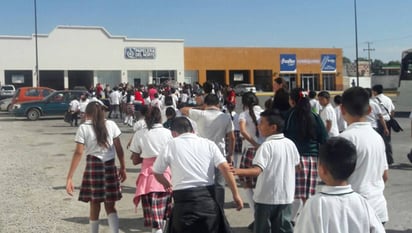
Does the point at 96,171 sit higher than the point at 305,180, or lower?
higher

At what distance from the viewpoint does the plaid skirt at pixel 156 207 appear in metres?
5.61

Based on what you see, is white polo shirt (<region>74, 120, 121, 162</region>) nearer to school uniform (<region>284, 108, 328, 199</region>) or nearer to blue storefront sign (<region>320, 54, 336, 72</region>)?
school uniform (<region>284, 108, 328, 199</region>)

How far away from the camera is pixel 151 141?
19.1 feet

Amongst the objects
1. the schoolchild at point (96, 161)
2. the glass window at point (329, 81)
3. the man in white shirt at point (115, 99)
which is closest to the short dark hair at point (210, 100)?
the schoolchild at point (96, 161)

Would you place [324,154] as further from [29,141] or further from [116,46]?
[116,46]

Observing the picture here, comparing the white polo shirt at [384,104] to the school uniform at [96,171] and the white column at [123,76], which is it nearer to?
the school uniform at [96,171]

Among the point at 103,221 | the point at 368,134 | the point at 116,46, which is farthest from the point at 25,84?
the point at 368,134

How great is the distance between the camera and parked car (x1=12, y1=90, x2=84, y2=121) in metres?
26.9

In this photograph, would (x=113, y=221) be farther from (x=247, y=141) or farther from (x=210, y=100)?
(x=247, y=141)

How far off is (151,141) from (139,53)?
47.9 m

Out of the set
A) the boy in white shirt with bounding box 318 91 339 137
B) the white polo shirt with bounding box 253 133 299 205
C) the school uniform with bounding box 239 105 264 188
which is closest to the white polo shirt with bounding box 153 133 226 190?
the white polo shirt with bounding box 253 133 299 205

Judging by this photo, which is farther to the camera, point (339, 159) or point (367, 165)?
point (367, 165)

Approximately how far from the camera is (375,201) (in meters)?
3.89

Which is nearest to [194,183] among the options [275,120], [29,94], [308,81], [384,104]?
[275,120]
